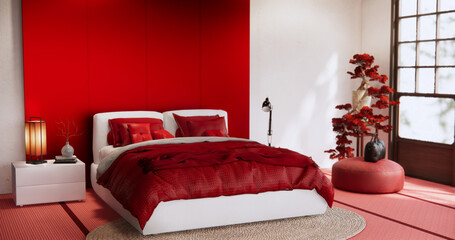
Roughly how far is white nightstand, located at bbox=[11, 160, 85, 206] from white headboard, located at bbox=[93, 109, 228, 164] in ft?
1.77

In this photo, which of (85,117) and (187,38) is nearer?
(85,117)

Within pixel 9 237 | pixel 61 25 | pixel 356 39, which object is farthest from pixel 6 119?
pixel 356 39

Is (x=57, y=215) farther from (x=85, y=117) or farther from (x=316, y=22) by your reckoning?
(x=316, y=22)

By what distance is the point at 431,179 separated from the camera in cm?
642

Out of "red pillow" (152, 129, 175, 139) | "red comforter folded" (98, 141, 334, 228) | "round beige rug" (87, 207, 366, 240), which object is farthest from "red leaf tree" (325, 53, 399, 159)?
"red pillow" (152, 129, 175, 139)

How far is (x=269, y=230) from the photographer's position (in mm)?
4082

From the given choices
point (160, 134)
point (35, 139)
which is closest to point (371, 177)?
point (160, 134)

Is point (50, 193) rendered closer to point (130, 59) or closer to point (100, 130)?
point (100, 130)

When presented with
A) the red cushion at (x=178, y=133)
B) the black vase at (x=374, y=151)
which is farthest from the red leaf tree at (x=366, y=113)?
the red cushion at (x=178, y=133)

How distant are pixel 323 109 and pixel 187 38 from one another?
2.36 m

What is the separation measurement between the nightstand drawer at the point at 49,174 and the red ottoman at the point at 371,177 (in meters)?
2.92

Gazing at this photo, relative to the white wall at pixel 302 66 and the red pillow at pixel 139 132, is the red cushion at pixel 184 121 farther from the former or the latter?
the white wall at pixel 302 66

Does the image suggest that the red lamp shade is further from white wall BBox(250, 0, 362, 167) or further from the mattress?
white wall BBox(250, 0, 362, 167)

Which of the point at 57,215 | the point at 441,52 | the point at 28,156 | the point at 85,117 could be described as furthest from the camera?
the point at 441,52
